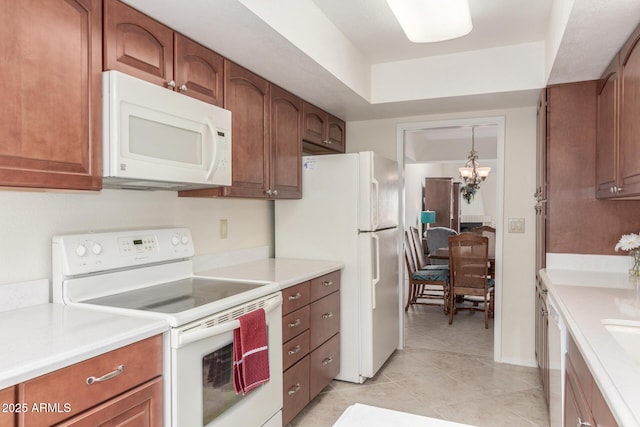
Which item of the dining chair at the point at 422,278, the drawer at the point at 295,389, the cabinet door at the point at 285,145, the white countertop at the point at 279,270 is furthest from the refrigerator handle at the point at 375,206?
the dining chair at the point at 422,278

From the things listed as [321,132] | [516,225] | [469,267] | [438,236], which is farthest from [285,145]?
[438,236]

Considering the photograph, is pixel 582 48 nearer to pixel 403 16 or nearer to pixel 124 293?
pixel 403 16

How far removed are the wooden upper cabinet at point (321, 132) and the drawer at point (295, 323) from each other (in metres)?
1.27

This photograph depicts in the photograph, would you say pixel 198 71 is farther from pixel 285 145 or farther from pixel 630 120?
pixel 630 120

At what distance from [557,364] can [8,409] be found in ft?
6.57

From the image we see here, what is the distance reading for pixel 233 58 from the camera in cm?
224

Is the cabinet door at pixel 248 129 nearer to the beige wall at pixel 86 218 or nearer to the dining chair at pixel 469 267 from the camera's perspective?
the beige wall at pixel 86 218

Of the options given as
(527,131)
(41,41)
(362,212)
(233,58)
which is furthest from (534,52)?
(41,41)

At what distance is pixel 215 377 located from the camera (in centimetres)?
171

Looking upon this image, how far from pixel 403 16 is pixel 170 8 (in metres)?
1.03

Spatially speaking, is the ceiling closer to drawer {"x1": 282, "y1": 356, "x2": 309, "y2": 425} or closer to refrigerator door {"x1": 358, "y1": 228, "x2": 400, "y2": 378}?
refrigerator door {"x1": 358, "y1": 228, "x2": 400, "y2": 378}

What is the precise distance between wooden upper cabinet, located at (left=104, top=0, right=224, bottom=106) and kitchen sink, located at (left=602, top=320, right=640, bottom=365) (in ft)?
6.26

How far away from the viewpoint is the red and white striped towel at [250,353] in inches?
70.9

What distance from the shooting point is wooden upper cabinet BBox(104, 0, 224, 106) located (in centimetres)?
161
